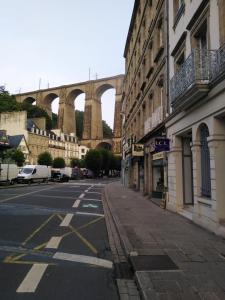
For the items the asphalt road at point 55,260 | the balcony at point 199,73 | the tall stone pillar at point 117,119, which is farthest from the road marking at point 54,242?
the tall stone pillar at point 117,119

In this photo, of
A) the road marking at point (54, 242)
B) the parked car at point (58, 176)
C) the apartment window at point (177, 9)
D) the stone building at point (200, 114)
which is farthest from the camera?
the parked car at point (58, 176)

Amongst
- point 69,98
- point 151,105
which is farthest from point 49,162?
point 151,105

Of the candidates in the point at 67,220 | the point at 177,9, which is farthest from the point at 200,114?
the point at 177,9

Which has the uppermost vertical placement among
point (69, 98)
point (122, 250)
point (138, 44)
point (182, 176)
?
point (69, 98)

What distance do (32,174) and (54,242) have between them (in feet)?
134

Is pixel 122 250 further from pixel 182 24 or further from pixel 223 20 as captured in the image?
pixel 182 24

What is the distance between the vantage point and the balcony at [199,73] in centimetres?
915

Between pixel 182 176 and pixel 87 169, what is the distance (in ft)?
271

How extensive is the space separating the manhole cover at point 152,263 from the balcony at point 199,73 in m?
4.63

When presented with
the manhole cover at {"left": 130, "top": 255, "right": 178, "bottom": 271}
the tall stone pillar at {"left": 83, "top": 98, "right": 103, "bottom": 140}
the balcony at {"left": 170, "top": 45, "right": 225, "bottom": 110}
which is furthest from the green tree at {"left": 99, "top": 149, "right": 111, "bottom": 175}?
the manhole cover at {"left": 130, "top": 255, "right": 178, "bottom": 271}

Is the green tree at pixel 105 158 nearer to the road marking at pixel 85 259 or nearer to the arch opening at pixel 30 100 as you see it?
the arch opening at pixel 30 100

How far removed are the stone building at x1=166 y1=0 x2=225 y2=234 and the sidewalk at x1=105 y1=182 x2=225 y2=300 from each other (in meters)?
0.97

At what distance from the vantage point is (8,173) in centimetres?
4216

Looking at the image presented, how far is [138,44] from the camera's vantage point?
29.6 metres
